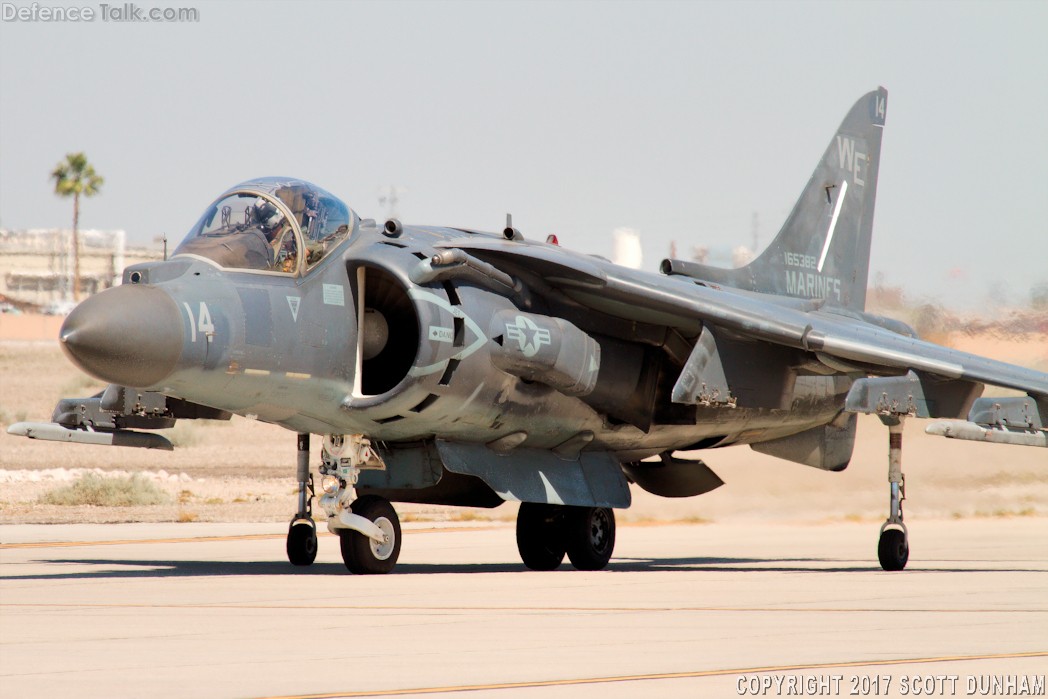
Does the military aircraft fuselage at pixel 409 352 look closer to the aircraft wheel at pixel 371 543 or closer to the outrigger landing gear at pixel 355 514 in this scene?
the outrigger landing gear at pixel 355 514

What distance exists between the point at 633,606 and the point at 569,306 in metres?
4.54

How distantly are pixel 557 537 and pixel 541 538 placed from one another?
0.16 metres

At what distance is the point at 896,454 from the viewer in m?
14.8

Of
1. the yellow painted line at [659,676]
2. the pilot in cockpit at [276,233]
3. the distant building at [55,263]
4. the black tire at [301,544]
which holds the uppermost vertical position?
the distant building at [55,263]

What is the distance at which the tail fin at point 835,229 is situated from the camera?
56.7 ft

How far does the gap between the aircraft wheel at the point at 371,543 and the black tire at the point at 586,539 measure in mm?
2300

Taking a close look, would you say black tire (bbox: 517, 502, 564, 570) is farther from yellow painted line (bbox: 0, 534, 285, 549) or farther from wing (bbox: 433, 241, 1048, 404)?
yellow painted line (bbox: 0, 534, 285, 549)

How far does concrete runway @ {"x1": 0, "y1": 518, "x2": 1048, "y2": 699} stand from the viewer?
6496 millimetres

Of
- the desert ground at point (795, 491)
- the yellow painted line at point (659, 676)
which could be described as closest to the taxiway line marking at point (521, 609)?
the yellow painted line at point (659, 676)

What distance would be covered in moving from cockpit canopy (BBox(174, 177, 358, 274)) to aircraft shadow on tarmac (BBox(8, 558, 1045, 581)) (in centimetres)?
284

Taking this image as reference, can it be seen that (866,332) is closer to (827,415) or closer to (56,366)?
(827,415)

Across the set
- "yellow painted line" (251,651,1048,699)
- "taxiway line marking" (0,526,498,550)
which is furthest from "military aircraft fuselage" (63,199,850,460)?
"taxiway line marking" (0,526,498,550)

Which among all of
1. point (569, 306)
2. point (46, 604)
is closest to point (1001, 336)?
point (569, 306)

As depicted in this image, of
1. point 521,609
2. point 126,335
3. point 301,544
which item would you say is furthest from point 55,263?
point 521,609
